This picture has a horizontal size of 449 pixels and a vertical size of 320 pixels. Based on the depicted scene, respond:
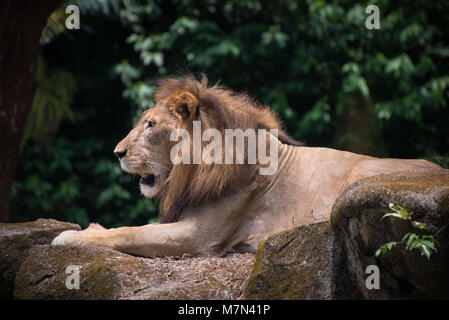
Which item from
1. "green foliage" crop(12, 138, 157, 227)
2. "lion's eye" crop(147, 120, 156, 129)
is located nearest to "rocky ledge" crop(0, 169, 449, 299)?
"lion's eye" crop(147, 120, 156, 129)

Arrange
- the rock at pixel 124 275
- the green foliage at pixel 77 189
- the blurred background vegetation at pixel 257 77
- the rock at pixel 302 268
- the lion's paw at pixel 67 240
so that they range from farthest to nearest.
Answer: the green foliage at pixel 77 189 → the blurred background vegetation at pixel 257 77 → the lion's paw at pixel 67 240 → the rock at pixel 124 275 → the rock at pixel 302 268

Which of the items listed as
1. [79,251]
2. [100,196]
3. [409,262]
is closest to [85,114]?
[100,196]

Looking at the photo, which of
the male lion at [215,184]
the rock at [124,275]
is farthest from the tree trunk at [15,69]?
the rock at [124,275]

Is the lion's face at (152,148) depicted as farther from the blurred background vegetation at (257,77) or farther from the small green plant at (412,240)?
the blurred background vegetation at (257,77)

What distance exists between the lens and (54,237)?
4.08 m

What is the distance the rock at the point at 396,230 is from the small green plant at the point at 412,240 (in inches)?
1.4

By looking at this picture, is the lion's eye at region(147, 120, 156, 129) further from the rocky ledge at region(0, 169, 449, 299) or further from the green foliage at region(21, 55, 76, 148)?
the green foliage at region(21, 55, 76, 148)

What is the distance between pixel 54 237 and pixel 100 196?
16.2 ft

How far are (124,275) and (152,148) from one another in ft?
3.71

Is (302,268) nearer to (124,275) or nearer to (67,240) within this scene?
(124,275)

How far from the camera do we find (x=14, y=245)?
3.84 m

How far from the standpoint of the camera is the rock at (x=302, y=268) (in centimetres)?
271

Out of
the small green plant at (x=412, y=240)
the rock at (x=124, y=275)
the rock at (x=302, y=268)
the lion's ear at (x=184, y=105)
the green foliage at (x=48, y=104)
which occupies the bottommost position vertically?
the rock at (x=124, y=275)

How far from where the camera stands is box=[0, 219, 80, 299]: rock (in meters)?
3.78
